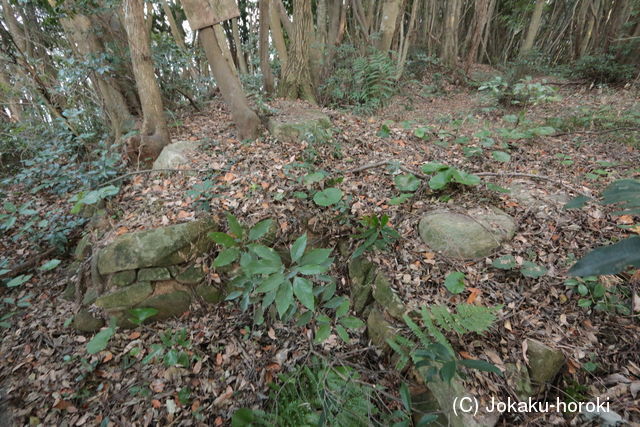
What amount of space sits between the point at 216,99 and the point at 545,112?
6.54m

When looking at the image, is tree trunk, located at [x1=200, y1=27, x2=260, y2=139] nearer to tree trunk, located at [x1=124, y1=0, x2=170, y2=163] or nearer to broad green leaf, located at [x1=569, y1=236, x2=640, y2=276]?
tree trunk, located at [x1=124, y1=0, x2=170, y2=163]

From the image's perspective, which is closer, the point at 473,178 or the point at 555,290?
the point at 555,290

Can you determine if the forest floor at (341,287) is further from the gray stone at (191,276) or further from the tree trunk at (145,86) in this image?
the tree trunk at (145,86)

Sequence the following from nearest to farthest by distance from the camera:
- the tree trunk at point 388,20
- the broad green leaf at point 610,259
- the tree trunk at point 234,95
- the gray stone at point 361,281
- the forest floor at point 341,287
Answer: the broad green leaf at point 610,259 < the forest floor at point 341,287 < the gray stone at point 361,281 < the tree trunk at point 234,95 < the tree trunk at point 388,20

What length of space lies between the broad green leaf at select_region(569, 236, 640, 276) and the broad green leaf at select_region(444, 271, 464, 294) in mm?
1320

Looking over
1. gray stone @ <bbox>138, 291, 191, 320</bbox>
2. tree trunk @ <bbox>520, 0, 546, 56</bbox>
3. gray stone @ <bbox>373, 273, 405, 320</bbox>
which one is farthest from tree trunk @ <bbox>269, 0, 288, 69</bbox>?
tree trunk @ <bbox>520, 0, 546, 56</bbox>

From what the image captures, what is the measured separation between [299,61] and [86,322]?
5.43 m

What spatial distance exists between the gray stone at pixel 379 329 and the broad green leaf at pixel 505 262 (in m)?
1.01

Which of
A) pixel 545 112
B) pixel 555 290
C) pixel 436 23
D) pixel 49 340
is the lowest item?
pixel 49 340

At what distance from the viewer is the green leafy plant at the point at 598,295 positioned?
196 centimetres

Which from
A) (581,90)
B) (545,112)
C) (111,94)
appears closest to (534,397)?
(545,112)

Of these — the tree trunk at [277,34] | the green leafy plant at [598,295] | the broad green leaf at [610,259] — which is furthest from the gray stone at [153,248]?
the tree trunk at [277,34]

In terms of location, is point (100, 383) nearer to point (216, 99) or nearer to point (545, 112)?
point (216, 99)

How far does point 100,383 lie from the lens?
264 centimetres
